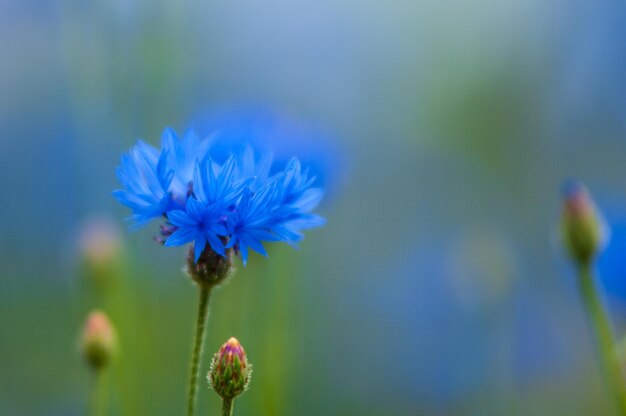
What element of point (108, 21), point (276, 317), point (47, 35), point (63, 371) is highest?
point (47, 35)

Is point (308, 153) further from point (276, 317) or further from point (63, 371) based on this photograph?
point (63, 371)

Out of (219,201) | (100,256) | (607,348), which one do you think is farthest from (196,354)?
(100,256)

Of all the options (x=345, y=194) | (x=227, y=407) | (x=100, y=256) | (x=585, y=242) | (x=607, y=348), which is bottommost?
(x=227, y=407)

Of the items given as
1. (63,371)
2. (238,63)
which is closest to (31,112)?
(238,63)

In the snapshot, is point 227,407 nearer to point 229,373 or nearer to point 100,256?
point 229,373

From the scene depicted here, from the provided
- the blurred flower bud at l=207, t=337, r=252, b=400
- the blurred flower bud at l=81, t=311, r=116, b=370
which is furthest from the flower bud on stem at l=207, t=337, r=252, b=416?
the blurred flower bud at l=81, t=311, r=116, b=370
